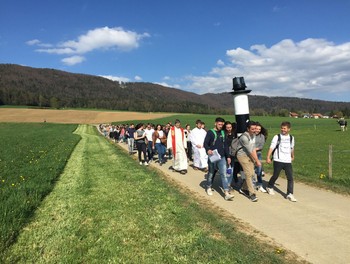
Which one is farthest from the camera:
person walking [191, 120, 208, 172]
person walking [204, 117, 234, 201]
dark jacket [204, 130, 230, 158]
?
person walking [191, 120, 208, 172]

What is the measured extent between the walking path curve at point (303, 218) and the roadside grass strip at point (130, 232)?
0.44 m

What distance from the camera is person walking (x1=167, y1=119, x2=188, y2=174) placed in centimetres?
1225

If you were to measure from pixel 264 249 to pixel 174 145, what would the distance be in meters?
8.21

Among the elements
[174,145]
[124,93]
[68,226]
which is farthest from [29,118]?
[124,93]

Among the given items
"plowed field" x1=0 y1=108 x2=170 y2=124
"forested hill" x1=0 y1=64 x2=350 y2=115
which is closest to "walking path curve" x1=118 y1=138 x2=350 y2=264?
"plowed field" x1=0 y1=108 x2=170 y2=124

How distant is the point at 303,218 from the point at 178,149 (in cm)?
683

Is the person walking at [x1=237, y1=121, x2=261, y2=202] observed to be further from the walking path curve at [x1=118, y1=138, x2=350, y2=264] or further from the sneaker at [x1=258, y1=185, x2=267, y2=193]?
the sneaker at [x1=258, y1=185, x2=267, y2=193]

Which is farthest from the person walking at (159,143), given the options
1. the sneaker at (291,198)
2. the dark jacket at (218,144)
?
the sneaker at (291,198)

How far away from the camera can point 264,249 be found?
15.4ft

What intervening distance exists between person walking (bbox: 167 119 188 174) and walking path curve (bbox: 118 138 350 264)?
3044 millimetres

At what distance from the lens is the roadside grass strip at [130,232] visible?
14.5 ft

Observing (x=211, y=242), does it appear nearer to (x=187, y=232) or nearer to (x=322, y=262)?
(x=187, y=232)

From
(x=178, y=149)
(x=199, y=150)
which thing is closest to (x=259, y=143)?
(x=199, y=150)

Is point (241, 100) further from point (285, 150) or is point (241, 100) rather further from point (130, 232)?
point (130, 232)
